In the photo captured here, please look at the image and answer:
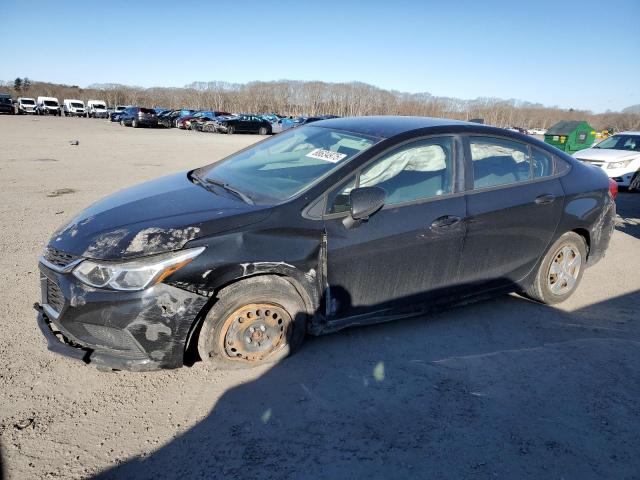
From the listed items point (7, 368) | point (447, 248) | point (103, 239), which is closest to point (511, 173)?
point (447, 248)

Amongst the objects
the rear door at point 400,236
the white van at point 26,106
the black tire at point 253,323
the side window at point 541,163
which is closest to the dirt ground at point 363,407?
the black tire at point 253,323

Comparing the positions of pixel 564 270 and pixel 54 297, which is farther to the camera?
pixel 564 270

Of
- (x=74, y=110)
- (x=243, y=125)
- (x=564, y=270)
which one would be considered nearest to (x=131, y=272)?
(x=564, y=270)

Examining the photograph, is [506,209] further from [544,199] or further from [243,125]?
[243,125]

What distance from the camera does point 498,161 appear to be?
3910 millimetres

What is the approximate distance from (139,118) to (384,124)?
3770cm

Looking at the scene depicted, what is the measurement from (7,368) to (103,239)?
3.73 feet

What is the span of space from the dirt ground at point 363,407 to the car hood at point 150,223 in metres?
0.88

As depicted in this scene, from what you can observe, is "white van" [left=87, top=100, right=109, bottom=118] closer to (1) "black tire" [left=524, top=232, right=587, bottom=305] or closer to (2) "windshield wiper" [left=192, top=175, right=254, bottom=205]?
(2) "windshield wiper" [left=192, top=175, right=254, bottom=205]

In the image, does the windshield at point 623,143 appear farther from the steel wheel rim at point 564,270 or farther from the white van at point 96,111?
the white van at point 96,111

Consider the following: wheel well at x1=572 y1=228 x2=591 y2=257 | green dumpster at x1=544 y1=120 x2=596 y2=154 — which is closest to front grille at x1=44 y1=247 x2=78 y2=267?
wheel well at x1=572 y1=228 x2=591 y2=257

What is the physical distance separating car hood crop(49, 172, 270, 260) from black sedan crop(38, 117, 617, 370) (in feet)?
0.04

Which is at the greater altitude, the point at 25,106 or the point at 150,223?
the point at 25,106

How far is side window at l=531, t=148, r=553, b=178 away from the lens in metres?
4.12
